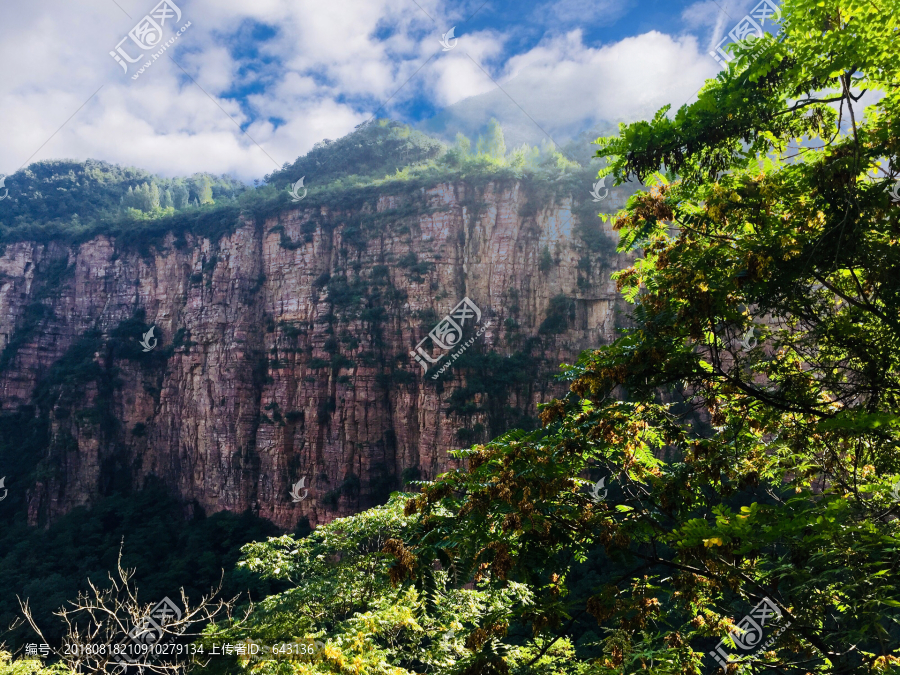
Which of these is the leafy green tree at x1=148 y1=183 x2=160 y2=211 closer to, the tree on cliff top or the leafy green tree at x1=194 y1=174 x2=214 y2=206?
the leafy green tree at x1=194 y1=174 x2=214 y2=206

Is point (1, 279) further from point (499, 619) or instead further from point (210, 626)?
point (499, 619)

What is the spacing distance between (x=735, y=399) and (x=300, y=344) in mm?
23994

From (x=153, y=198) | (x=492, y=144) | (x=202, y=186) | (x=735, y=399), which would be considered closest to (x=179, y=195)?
(x=202, y=186)

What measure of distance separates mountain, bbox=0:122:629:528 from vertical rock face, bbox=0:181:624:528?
95mm

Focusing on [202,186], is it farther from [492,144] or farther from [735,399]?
[735,399]

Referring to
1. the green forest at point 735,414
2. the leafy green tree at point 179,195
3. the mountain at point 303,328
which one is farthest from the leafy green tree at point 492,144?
the leafy green tree at point 179,195

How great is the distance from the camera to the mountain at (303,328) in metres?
23.8

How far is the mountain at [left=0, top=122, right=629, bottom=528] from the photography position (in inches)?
939

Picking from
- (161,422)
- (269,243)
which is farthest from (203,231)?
(161,422)

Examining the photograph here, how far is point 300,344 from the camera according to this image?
85.3ft

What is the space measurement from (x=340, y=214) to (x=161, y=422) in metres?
15.3

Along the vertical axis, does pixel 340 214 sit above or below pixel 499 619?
above

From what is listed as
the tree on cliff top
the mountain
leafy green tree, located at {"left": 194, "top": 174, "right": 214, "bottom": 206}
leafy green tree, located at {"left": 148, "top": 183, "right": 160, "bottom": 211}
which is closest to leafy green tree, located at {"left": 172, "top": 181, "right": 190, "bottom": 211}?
leafy green tree, located at {"left": 194, "top": 174, "right": 214, "bottom": 206}

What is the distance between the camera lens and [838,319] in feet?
12.2
